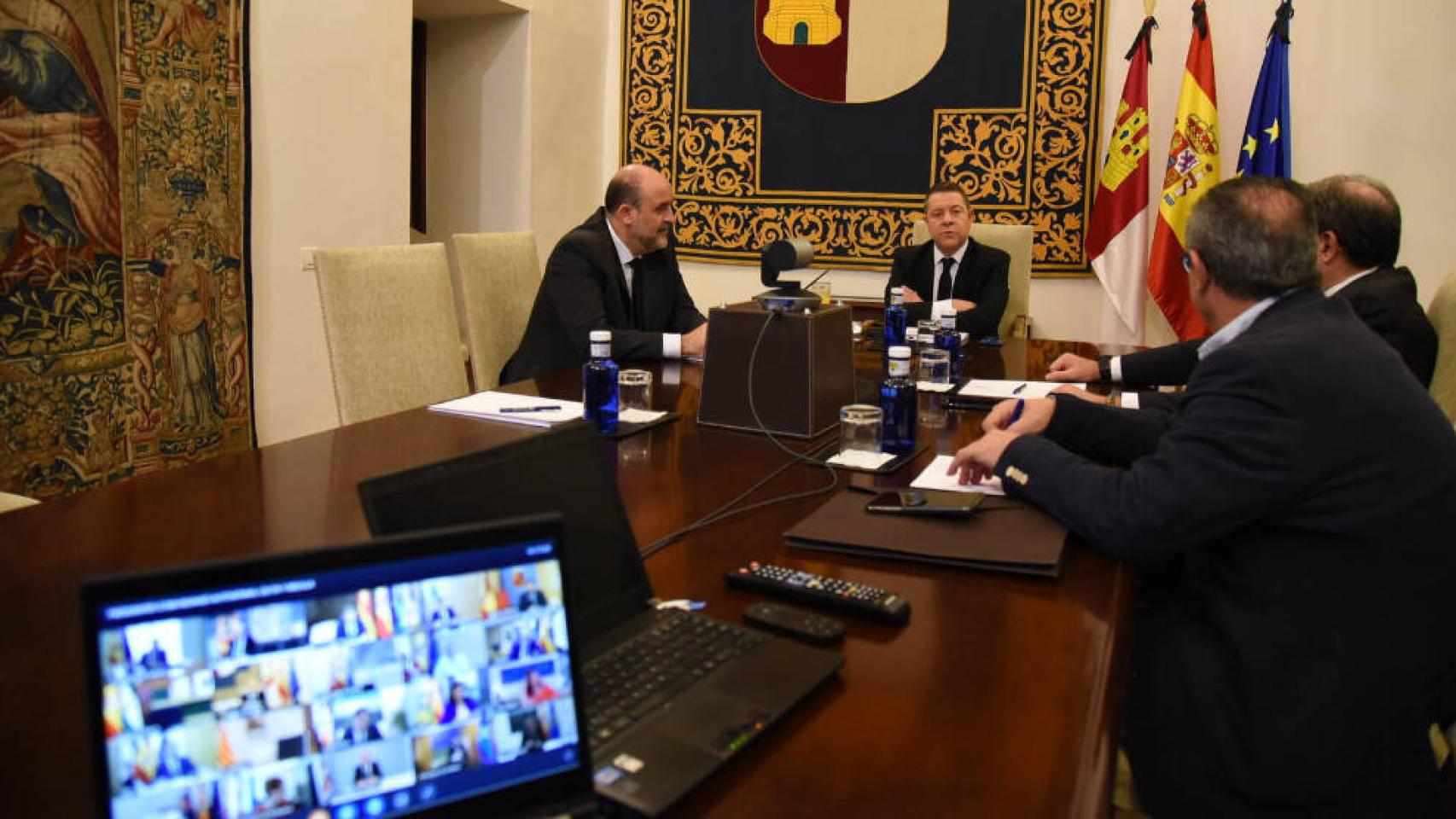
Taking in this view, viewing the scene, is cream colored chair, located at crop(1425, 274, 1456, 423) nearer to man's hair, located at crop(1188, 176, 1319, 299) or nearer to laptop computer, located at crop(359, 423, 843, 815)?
man's hair, located at crop(1188, 176, 1319, 299)

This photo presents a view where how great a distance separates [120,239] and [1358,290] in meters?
3.38

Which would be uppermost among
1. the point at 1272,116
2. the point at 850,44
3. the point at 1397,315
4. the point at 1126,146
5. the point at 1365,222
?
the point at 850,44

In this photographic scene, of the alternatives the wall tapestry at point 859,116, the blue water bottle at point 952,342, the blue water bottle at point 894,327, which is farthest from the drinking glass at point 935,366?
the wall tapestry at point 859,116

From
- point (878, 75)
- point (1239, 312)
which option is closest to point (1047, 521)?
point (1239, 312)

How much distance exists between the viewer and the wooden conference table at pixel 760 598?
81 centimetres

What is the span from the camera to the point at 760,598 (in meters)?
1.17

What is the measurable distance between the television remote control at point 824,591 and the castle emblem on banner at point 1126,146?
4147 mm

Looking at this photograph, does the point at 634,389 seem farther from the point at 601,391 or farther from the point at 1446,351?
the point at 1446,351

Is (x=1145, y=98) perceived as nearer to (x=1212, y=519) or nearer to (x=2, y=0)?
(x=1212, y=519)

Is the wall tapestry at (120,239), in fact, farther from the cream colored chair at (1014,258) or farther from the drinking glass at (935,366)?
the cream colored chair at (1014,258)

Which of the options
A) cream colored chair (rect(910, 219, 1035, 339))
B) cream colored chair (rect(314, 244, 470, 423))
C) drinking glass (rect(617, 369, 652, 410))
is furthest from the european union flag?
cream colored chair (rect(314, 244, 470, 423))

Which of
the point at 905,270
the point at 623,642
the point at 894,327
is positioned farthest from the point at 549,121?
the point at 623,642

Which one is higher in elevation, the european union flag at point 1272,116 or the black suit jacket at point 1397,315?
the european union flag at point 1272,116

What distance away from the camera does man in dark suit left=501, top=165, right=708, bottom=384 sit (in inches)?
115
